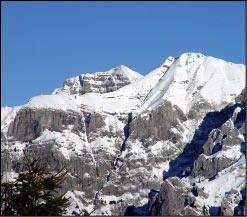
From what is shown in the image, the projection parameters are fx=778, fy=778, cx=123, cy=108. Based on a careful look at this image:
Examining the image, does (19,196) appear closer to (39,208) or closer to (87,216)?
(39,208)

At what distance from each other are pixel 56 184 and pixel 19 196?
2.09 m

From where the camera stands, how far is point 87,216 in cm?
3838

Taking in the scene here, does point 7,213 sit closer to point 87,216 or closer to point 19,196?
point 19,196

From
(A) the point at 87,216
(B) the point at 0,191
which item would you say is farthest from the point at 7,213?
(A) the point at 87,216

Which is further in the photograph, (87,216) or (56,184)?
(56,184)

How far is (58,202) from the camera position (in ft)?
135

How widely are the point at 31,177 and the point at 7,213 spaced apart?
104 inches

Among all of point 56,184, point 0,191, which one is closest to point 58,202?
point 56,184

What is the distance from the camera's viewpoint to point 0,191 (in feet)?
127

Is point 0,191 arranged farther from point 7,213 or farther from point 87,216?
point 87,216

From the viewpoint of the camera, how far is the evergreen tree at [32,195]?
39500 mm

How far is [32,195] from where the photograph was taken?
4056 cm

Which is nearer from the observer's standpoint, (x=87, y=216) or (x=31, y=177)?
(x=87, y=216)

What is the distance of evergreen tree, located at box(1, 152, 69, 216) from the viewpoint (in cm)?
3950
